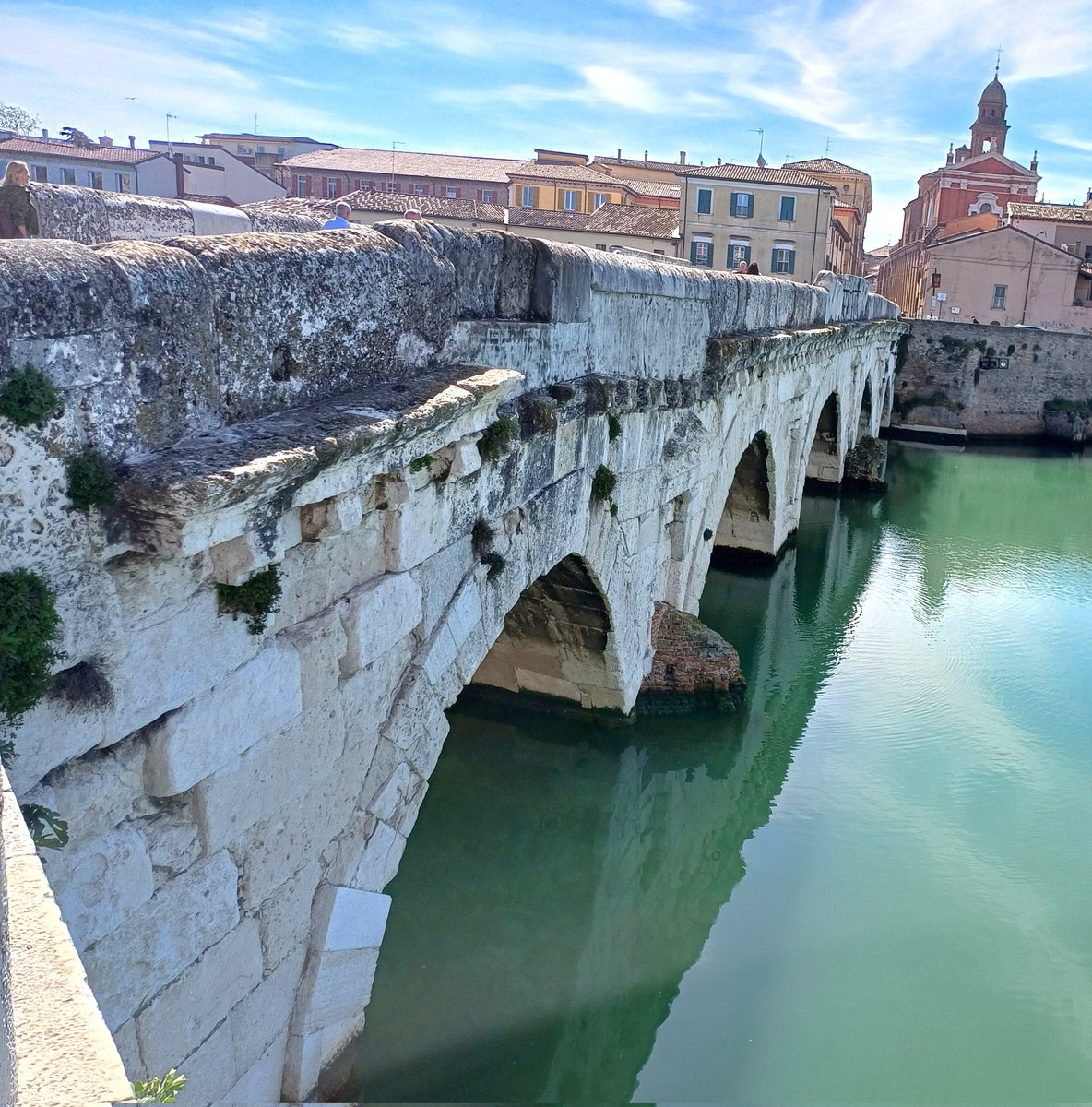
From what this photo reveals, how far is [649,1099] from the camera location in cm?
463

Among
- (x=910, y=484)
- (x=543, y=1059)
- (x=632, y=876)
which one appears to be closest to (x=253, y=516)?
(x=543, y=1059)

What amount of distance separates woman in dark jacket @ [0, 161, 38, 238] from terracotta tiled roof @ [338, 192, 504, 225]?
51.3 feet

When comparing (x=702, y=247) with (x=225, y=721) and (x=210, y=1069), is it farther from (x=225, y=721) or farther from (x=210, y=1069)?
(x=210, y=1069)

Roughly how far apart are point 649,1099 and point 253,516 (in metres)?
3.54

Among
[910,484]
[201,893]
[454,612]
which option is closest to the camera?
[201,893]

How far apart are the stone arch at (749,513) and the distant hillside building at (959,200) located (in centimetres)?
2273

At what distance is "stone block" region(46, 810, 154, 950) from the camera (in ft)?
7.43

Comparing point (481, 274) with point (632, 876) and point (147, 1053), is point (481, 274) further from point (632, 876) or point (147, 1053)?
point (632, 876)

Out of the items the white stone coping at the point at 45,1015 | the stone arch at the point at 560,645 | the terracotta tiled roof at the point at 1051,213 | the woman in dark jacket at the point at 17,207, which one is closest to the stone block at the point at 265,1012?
the white stone coping at the point at 45,1015

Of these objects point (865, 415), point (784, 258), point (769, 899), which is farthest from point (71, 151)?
point (769, 899)

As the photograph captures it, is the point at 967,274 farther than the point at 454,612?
Yes

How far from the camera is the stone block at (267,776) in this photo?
268 centimetres

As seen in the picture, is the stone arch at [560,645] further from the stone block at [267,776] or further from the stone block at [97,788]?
the stone block at [97,788]

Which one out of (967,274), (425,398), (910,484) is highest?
(967,274)
